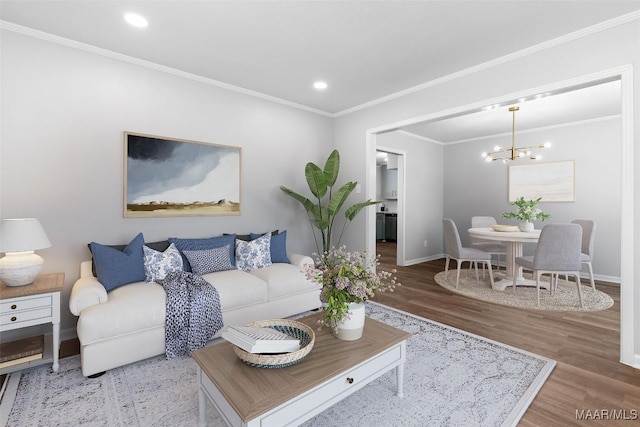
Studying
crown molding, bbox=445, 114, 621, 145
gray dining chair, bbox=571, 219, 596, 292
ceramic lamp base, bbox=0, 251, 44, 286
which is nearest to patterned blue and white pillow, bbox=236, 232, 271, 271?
ceramic lamp base, bbox=0, 251, 44, 286

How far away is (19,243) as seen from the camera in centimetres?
205

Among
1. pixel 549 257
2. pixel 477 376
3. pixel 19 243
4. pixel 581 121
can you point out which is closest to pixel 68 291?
pixel 19 243

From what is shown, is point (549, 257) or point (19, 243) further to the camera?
point (549, 257)

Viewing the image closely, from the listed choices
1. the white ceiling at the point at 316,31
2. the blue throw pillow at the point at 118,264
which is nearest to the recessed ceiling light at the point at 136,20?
the white ceiling at the point at 316,31

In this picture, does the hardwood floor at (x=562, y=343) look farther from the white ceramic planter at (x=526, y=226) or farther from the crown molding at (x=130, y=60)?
the crown molding at (x=130, y=60)

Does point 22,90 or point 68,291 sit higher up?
point 22,90

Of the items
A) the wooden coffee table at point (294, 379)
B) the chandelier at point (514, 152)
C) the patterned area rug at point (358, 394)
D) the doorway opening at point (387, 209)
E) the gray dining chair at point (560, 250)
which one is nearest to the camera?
the wooden coffee table at point (294, 379)

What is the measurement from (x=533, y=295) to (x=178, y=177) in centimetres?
459

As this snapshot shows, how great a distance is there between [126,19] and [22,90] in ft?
3.42

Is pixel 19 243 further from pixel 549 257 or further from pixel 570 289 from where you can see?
pixel 570 289

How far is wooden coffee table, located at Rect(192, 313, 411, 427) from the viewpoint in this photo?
4.03ft

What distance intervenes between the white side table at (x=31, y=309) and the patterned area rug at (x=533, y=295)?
13.9 ft

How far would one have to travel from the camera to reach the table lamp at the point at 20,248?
6.71 ft

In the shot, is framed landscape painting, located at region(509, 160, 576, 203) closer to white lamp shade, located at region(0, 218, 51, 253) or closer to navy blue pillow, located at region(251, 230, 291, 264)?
navy blue pillow, located at region(251, 230, 291, 264)
